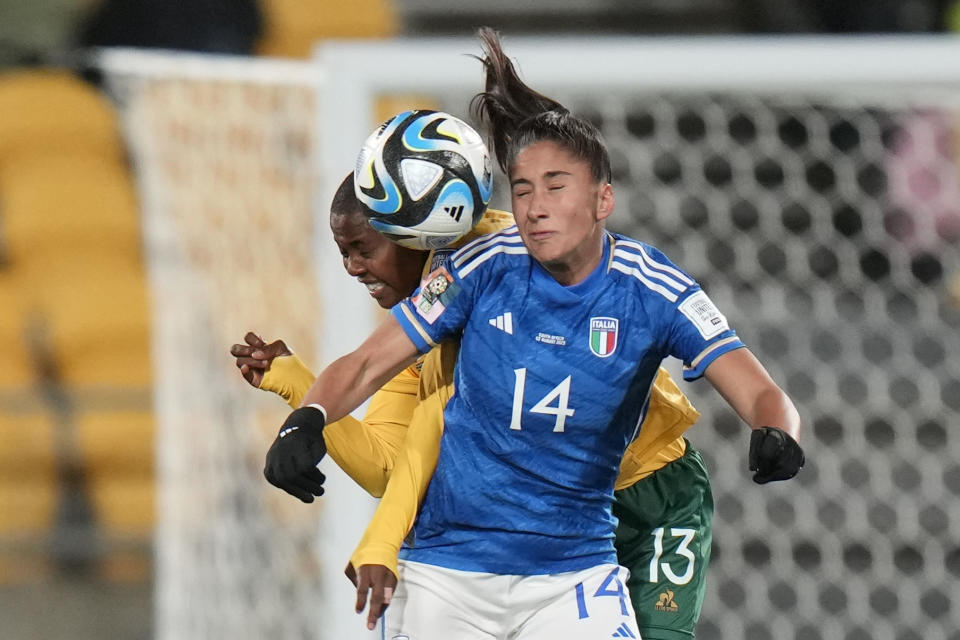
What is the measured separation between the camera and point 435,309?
2.22m

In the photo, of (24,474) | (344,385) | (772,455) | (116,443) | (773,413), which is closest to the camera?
(772,455)

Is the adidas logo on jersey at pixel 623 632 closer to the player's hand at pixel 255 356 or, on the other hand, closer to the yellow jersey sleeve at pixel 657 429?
the yellow jersey sleeve at pixel 657 429

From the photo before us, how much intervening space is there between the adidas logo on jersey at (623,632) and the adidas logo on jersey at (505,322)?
48cm

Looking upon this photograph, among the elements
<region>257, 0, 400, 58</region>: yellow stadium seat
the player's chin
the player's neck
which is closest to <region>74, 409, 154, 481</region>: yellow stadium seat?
<region>257, 0, 400, 58</region>: yellow stadium seat

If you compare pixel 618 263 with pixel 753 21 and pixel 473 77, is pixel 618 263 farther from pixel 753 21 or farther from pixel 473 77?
pixel 753 21

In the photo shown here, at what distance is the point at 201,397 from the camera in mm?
4043

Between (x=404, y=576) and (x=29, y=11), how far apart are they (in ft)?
11.9

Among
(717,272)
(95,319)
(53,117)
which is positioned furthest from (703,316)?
(53,117)

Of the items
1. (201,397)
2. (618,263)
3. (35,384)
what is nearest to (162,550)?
(201,397)

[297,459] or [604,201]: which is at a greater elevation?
A: [604,201]

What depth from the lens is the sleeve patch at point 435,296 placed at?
222 cm

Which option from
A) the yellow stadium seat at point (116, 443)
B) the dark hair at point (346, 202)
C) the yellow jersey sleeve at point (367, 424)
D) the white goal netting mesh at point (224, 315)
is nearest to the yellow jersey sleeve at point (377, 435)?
the yellow jersey sleeve at point (367, 424)

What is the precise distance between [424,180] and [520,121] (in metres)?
0.20

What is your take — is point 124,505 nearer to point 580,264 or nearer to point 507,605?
point 507,605
